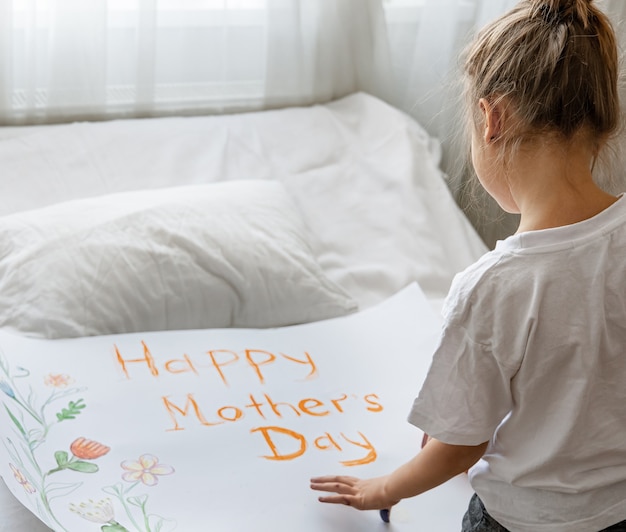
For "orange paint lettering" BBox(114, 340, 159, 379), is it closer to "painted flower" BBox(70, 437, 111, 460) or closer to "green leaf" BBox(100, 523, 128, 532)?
"painted flower" BBox(70, 437, 111, 460)

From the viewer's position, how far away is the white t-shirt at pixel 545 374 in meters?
0.73

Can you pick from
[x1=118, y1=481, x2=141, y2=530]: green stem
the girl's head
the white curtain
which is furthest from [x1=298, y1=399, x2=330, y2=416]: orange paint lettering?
the white curtain

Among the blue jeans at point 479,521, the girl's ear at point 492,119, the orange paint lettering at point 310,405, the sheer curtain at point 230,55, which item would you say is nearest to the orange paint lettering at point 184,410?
the orange paint lettering at point 310,405

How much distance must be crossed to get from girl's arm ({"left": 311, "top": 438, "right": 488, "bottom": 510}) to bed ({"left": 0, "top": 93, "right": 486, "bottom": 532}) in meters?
0.29

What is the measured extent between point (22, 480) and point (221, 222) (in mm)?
470

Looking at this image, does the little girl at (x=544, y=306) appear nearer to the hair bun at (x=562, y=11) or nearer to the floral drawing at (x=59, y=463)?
the hair bun at (x=562, y=11)

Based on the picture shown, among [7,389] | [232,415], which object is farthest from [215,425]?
[7,389]

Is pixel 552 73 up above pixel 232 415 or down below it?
above

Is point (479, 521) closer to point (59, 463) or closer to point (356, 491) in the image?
point (356, 491)

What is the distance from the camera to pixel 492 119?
0.77 metres

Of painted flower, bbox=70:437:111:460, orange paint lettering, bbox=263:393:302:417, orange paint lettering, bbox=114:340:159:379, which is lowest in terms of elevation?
painted flower, bbox=70:437:111:460

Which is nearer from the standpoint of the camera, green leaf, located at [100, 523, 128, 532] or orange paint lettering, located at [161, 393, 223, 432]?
green leaf, located at [100, 523, 128, 532]

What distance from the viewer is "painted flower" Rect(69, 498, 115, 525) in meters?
0.88

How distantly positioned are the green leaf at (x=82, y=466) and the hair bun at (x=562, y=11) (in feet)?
2.03
